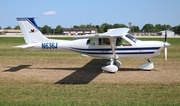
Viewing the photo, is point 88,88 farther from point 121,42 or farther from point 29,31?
point 29,31

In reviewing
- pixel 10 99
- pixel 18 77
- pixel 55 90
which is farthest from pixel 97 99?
pixel 18 77

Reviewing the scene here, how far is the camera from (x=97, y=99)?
291 inches

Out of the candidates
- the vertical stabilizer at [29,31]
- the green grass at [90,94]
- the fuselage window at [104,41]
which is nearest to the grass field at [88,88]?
the green grass at [90,94]

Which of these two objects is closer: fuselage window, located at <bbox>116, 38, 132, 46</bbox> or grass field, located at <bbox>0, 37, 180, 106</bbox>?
grass field, located at <bbox>0, 37, 180, 106</bbox>

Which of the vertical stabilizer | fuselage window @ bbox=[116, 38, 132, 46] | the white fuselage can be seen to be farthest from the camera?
the vertical stabilizer

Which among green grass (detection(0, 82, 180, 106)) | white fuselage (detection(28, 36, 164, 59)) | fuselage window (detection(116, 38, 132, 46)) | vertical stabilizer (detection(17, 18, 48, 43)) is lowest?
green grass (detection(0, 82, 180, 106))

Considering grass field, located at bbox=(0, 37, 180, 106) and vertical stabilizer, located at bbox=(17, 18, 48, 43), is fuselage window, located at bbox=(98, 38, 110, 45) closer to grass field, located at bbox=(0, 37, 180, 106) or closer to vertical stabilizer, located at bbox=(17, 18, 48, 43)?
grass field, located at bbox=(0, 37, 180, 106)

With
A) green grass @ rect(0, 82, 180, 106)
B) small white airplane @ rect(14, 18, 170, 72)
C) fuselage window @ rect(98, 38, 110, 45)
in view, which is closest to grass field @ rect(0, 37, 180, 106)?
green grass @ rect(0, 82, 180, 106)

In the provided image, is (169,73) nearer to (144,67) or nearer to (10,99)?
(144,67)

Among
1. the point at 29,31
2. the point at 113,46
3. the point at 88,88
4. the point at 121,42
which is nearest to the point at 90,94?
the point at 88,88

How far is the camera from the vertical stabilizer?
45.5 ft

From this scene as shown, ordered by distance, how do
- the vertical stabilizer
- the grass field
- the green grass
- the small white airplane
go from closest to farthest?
the green grass < the grass field < the small white airplane < the vertical stabilizer

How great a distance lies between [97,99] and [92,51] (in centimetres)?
570

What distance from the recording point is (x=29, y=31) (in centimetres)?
1395
